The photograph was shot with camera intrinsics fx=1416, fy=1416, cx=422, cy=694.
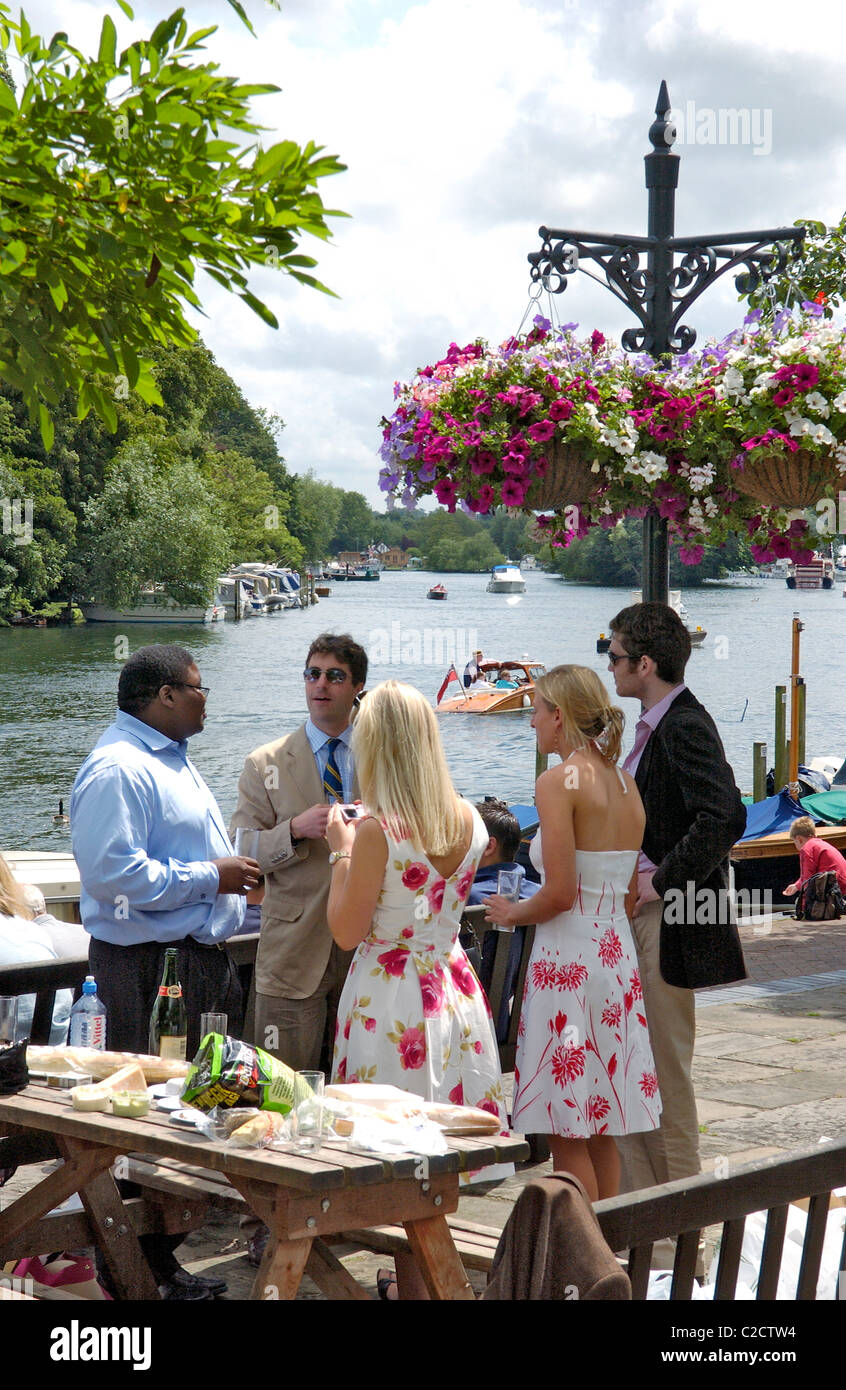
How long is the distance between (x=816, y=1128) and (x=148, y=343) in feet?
13.7

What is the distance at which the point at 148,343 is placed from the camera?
294 centimetres

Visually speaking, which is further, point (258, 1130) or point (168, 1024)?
point (168, 1024)

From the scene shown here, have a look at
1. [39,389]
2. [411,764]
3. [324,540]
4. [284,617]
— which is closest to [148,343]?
[39,389]

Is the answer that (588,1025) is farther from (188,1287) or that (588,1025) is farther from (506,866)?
(506,866)

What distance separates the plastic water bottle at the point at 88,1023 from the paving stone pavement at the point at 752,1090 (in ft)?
2.79

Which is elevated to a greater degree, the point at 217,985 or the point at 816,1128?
the point at 217,985

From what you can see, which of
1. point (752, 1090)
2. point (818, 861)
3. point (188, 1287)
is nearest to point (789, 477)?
point (752, 1090)

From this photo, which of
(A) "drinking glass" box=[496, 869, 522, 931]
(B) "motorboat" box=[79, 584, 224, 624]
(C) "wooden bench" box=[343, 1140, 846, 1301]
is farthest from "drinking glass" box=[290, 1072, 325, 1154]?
(B) "motorboat" box=[79, 584, 224, 624]

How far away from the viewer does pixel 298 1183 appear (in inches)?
108

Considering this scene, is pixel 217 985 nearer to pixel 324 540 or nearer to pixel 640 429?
pixel 640 429

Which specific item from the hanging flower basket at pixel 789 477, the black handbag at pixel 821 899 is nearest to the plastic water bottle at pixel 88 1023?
the hanging flower basket at pixel 789 477

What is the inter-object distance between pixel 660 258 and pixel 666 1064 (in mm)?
3179

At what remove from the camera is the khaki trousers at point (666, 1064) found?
4.26m

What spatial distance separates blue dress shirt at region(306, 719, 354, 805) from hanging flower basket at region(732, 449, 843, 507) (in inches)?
63.9
